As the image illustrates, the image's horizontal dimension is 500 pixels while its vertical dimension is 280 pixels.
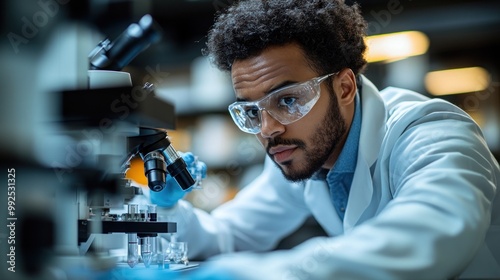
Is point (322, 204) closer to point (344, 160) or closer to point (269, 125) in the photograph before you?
point (344, 160)

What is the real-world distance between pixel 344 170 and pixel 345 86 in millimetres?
278

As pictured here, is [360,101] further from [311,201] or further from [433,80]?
[433,80]

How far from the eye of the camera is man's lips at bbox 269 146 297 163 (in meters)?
1.59

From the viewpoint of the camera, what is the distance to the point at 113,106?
1.09m

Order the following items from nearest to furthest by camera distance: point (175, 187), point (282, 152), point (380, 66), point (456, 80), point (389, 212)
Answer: point (389, 212), point (282, 152), point (175, 187), point (456, 80), point (380, 66)

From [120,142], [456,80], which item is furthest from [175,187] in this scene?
[456,80]

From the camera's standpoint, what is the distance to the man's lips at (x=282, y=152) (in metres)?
1.59

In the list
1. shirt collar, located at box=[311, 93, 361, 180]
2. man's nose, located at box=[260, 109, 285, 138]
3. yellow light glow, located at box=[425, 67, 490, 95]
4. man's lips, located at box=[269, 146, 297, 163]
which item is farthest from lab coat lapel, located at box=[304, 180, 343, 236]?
yellow light glow, located at box=[425, 67, 490, 95]

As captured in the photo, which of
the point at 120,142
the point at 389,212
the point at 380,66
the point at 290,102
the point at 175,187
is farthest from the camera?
the point at 380,66

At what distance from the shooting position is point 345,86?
1.69m

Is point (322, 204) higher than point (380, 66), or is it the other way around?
point (380, 66)

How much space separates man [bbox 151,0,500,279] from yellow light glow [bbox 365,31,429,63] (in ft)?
5.08

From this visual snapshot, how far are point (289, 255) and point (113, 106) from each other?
1.64 ft

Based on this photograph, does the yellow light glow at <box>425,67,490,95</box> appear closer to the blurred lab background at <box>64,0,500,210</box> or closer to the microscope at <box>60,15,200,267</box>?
the blurred lab background at <box>64,0,500,210</box>
